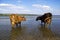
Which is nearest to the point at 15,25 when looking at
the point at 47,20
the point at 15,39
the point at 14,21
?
the point at 14,21

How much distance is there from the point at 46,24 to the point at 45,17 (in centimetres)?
94

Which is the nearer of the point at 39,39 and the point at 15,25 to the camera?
the point at 39,39

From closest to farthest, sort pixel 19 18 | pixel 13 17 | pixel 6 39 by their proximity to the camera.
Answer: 1. pixel 6 39
2. pixel 13 17
3. pixel 19 18

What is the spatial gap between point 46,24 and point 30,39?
10.6m

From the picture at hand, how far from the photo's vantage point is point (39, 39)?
34.6 ft

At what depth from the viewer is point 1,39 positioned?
34.2ft

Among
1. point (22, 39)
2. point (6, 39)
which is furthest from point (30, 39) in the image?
point (6, 39)

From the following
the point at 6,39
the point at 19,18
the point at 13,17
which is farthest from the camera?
the point at 19,18

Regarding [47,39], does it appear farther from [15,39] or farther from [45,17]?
[45,17]

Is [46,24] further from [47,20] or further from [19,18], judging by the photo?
[19,18]

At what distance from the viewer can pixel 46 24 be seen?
20859 mm

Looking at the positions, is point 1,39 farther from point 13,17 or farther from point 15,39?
point 13,17

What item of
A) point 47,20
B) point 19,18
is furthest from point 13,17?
point 47,20

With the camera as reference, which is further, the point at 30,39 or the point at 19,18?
the point at 19,18
